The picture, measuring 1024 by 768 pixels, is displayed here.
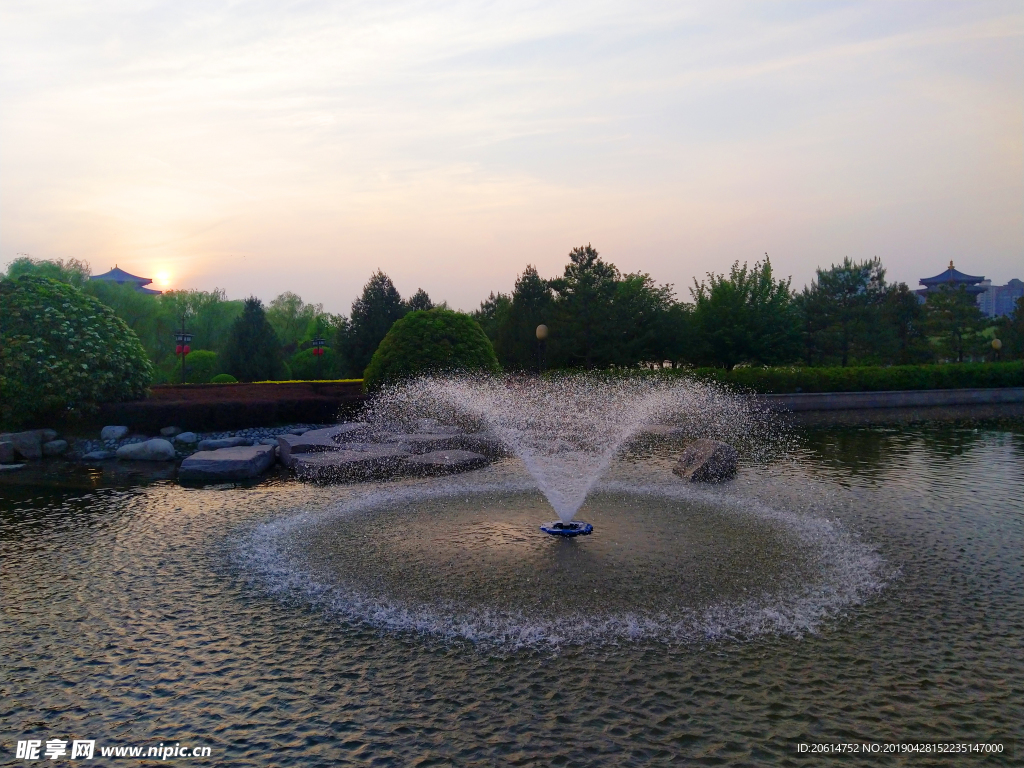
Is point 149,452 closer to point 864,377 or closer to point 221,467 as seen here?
point 221,467

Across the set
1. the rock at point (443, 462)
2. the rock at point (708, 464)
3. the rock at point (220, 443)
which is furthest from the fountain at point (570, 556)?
the rock at point (220, 443)

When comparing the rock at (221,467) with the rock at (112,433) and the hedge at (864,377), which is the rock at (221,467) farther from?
the hedge at (864,377)

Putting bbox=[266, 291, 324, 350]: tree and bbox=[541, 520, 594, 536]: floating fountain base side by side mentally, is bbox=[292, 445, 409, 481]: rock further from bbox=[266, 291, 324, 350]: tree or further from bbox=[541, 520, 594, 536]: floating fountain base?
bbox=[266, 291, 324, 350]: tree

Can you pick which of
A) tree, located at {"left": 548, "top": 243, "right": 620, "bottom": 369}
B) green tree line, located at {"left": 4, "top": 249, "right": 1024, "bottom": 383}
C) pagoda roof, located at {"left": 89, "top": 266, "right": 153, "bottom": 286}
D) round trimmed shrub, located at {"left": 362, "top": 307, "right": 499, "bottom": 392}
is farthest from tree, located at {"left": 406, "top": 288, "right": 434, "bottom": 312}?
pagoda roof, located at {"left": 89, "top": 266, "right": 153, "bottom": 286}

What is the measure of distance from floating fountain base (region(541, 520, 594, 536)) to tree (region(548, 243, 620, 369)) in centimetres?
2591

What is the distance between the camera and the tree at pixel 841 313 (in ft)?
134

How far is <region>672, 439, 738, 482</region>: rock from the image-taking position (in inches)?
506

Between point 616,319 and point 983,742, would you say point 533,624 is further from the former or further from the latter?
point 616,319

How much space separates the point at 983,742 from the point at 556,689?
278cm

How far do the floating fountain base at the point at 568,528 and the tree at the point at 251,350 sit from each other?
30445mm

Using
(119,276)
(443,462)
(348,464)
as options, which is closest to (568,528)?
(443,462)

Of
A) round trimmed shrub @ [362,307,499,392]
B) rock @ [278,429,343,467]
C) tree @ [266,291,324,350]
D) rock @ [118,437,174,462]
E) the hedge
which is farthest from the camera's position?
tree @ [266,291,324,350]

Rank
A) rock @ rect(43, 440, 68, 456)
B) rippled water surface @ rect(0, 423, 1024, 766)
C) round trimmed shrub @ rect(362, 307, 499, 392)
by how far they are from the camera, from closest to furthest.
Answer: rippled water surface @ rect(0, 423, 1024, 766) < rock @ rect(43, 440, 68, 456) < round trimmed shrub @ rect(362, 307, 499, 392)

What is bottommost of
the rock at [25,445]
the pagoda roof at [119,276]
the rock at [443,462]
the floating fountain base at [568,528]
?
the floating fountain base at [568,528]
